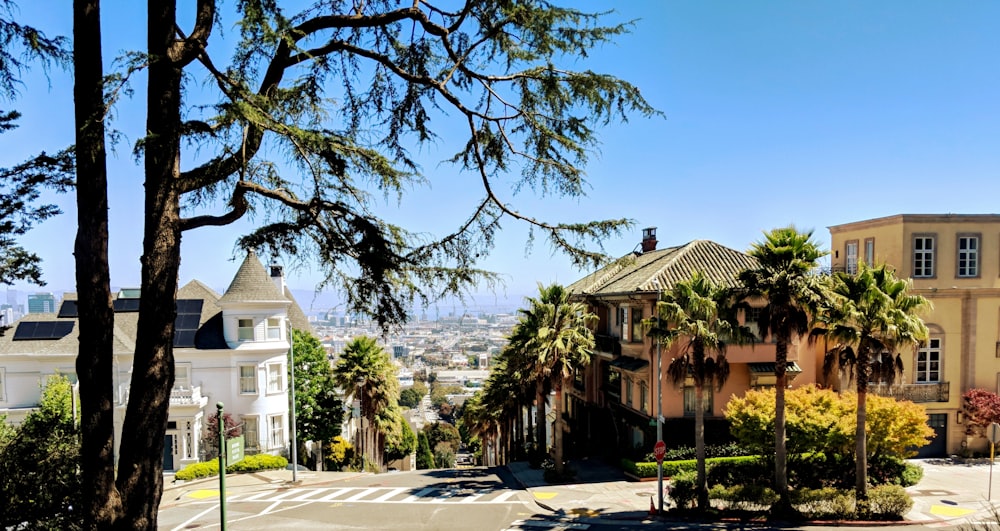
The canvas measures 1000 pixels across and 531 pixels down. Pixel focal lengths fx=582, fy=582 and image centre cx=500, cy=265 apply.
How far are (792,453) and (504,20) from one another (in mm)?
23929

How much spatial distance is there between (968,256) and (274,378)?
39.2 metres

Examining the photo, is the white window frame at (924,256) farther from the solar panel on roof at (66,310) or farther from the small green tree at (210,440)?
the solar panel on roof at (66,310)

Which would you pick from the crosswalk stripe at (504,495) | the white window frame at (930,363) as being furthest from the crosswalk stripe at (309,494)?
the white window frame at (930,363)

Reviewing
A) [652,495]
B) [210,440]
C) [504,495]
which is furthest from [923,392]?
[210,440]

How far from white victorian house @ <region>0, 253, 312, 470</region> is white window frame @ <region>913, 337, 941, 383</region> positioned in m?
35.0

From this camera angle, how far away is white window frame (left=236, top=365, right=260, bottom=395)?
3447 cm

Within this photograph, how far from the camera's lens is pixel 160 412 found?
6.64m

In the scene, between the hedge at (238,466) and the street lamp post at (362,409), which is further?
the street lamp post at (362,409)

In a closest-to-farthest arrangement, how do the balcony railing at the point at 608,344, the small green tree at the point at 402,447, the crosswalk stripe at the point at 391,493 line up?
the crosswalk stripe at the point at 391,493 < the balcony railing at the point at 608,344 < the small green tree at the point at 402,447

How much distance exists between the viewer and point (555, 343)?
29.3 metres

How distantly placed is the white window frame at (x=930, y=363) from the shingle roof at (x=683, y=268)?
9.85 meters

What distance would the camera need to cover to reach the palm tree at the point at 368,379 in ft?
123

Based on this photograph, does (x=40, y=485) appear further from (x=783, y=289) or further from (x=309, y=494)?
(x=783, y=289)

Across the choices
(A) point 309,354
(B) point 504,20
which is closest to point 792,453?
(B) point 504,20
